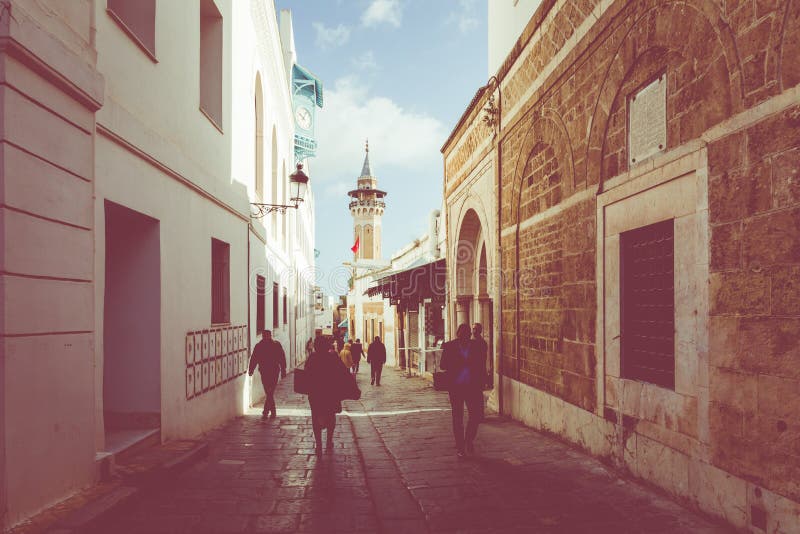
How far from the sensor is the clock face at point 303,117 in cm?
2663

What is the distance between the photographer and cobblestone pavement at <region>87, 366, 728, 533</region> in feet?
15.5

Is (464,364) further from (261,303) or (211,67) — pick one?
(261,303)

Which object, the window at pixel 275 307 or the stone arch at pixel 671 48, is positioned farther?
the window at pixel 275 307

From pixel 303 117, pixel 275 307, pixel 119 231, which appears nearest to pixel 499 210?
pixel 119 231

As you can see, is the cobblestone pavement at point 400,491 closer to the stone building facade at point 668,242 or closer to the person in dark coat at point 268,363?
the stone building facade at point 668,242

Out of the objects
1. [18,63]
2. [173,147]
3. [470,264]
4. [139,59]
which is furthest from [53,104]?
[470,264]

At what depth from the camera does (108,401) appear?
6996 millimetres

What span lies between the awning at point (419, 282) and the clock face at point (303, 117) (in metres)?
8.88

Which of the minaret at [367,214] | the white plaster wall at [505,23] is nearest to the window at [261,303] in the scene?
the white plaster wall at [505,23]

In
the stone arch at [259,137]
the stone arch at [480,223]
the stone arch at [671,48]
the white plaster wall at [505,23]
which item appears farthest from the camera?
the stone arch at [259,137]

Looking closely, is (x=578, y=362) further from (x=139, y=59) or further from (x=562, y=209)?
(x=139, y=59)

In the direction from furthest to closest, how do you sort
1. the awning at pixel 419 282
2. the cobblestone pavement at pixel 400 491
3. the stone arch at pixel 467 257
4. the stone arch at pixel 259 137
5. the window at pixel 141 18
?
1. the awning at pixel 419 282
2. the stone arch at pixel 467 257
3. the stone arch at pixel 259 137
4. the window at pixel 141 18
5. the cobblestone pavement at pixel 400 491

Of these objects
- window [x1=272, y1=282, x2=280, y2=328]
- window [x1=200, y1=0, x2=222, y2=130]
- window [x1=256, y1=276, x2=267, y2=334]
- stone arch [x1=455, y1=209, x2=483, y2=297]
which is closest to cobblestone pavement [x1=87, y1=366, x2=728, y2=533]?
window [x1=200, y1=0, x2=222, y2=130]

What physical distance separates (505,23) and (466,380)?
22.2 feet
